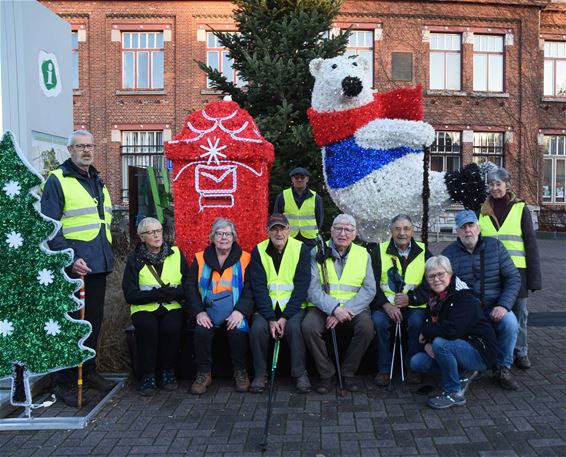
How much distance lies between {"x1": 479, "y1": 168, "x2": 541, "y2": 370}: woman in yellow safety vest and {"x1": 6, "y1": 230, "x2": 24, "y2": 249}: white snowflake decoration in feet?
11.9

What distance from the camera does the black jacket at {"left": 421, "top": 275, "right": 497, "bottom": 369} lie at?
378 cm

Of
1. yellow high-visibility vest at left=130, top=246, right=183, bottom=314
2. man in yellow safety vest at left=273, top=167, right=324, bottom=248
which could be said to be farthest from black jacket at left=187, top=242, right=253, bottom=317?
man in yellow safety vest at left=273, top=167, right=324, bottom=248

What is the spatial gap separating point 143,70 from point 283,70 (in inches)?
494

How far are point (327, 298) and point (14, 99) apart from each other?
2947 millimetres

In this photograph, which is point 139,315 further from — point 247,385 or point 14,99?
point 14,99

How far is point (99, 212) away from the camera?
411cm

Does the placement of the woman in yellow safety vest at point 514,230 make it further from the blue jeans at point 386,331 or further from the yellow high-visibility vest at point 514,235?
the blue jeans at point 386,331

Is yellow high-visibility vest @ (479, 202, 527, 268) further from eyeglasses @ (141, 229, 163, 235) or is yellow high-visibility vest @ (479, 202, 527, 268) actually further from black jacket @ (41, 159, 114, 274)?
black jacket @ (41, 159, 114, 274)

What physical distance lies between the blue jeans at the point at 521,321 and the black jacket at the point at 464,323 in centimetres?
83

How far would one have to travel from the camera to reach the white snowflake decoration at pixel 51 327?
3.67 m

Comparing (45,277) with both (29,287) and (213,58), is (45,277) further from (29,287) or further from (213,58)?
(213,58)

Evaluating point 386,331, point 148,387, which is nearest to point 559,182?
point 386,331

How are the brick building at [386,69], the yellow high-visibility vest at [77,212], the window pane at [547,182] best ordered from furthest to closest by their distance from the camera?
1. the window pane at [547,182]
2. the brick building at [386,69]
3. the yellow high-visibility vest at [77,212]

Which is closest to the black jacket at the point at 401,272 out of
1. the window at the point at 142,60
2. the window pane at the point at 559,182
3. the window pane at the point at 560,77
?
the window at the point at 142,60
